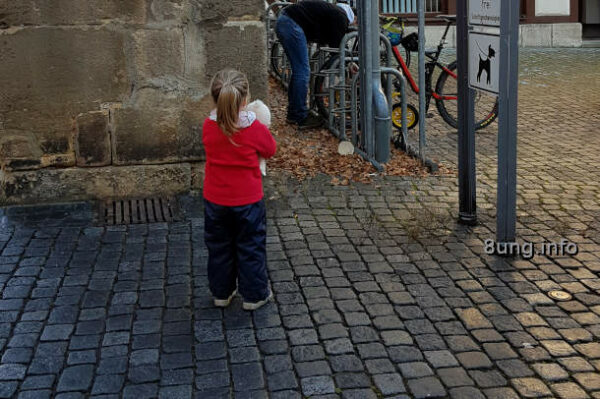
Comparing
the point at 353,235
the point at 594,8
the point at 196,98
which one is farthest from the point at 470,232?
the point at 594,8

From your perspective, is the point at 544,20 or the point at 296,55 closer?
the point at 296,55

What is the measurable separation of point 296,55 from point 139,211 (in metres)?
3.12

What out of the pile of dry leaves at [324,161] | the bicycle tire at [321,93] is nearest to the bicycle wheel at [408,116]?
the pile of dry leaves at [324,161]

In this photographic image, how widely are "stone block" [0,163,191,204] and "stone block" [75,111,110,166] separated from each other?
0.29 feet

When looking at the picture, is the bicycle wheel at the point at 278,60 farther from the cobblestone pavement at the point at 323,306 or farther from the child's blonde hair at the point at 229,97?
the child's blonde hair at the point at 229,97

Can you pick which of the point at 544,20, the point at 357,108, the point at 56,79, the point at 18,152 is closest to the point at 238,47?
the point at 56,79

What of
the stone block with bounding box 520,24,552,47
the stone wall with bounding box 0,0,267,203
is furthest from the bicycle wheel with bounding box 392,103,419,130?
the stone block with bounding box 520,24,552,47

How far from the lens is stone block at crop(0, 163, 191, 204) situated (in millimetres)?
6793

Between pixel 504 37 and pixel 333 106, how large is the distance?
3736mm

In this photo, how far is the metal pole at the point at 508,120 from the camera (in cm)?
537

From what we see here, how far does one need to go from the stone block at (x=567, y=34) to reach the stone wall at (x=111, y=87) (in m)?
11.9

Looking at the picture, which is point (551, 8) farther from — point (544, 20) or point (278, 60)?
point (278, 60)

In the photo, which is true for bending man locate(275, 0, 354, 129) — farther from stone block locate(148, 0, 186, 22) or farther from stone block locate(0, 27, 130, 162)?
stone block locate(0, 27, 130, 162)

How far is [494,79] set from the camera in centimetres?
554
